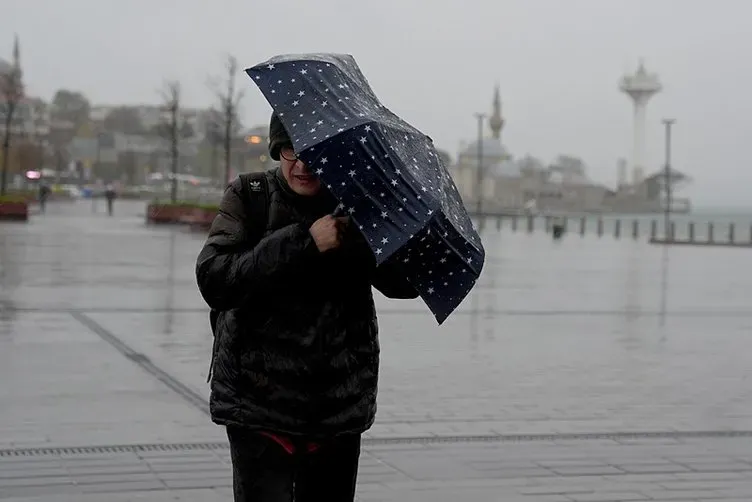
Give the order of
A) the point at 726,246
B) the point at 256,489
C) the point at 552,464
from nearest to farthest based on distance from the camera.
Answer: the point at 256,489
the point at 552,464
the point at 726,246

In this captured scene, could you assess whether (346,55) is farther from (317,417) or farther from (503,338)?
(503,338)

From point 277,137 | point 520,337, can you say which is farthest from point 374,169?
point 520,337

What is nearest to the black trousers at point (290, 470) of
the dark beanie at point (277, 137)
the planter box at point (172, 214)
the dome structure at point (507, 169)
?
the dark beanie at point (277, 137)

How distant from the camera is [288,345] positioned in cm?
373

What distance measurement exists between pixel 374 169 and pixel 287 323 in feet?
1.65

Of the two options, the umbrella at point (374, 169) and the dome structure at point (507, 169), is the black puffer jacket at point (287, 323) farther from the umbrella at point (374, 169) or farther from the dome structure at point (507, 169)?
the dome structure at point (507, 169)

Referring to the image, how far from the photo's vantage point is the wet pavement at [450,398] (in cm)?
677

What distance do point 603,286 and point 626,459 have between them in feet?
49.8

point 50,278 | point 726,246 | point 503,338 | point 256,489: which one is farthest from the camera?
point 726,246

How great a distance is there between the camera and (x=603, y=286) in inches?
883

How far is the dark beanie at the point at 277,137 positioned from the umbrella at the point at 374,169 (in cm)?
11

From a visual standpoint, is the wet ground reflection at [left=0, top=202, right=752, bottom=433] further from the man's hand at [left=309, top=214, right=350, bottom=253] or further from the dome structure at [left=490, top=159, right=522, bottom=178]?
the dome structure at [left=490, top=159, right=522, bottom=178]

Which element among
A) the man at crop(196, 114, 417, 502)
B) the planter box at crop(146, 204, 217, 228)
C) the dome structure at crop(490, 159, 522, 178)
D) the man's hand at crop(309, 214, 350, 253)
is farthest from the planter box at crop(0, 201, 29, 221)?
the dome structure at crop(490, 159, 522, 178)

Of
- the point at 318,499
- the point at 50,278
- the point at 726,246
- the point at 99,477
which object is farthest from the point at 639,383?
the point at 726,246
